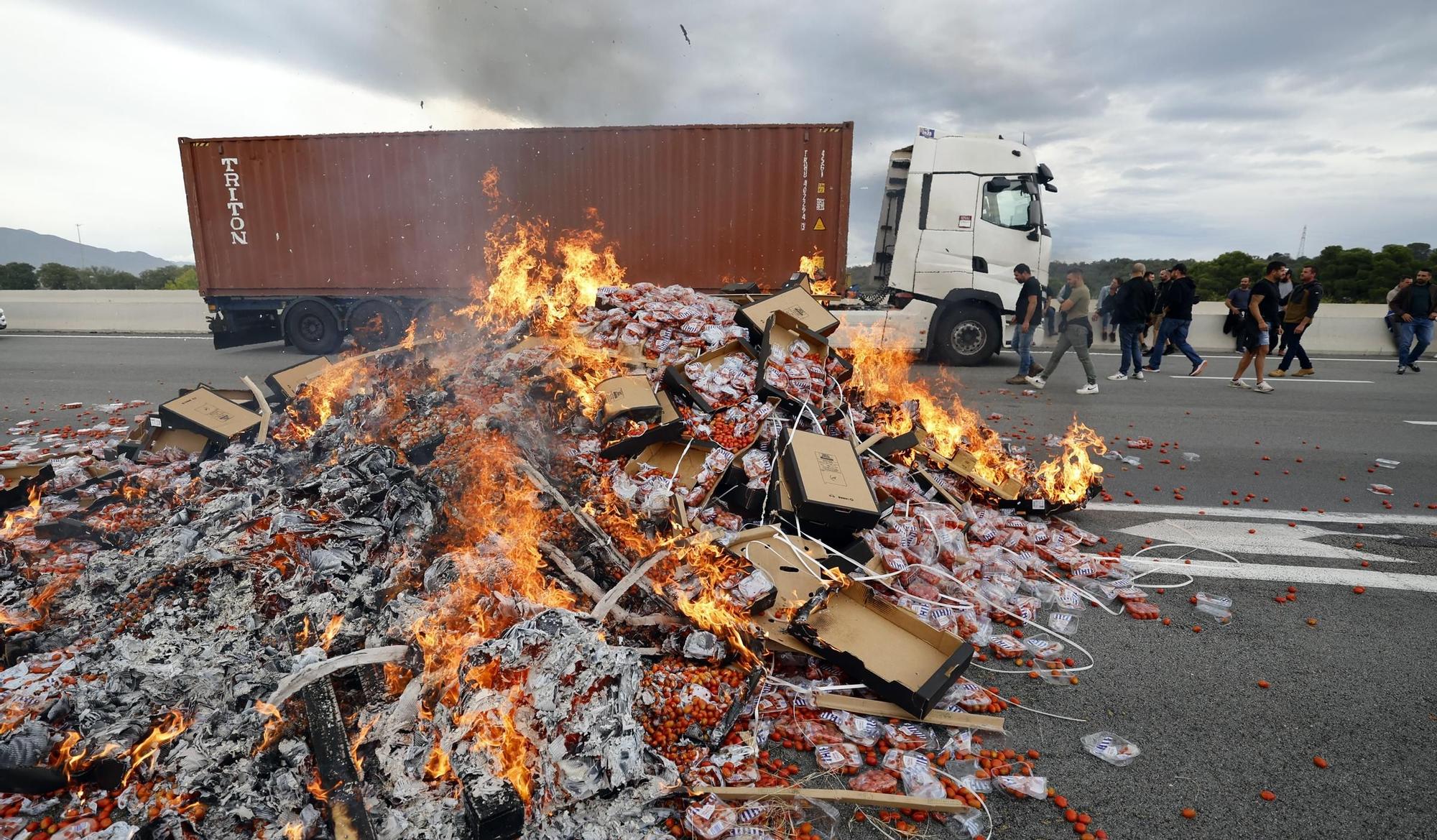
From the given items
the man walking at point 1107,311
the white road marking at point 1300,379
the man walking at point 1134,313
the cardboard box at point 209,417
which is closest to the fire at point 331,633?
the cardboard box at point 209,417

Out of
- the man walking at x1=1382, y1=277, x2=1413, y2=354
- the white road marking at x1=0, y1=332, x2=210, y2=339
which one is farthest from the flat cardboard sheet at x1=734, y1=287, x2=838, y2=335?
the white road marking at x1=0, y1=332, x2=210, y2=339

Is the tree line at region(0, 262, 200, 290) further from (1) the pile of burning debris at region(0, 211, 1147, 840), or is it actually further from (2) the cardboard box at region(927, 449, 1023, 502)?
(2) the cardboard box at region(927, 449, 1023, 502)

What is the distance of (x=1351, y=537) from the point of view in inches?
189

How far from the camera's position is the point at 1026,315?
10047 mm

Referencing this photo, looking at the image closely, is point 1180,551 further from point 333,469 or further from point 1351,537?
point 333,469

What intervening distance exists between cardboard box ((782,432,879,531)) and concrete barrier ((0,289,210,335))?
17106 mm

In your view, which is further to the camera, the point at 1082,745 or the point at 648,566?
the point at 648,566

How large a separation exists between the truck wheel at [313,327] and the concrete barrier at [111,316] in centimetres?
528

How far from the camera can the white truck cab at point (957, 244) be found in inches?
428

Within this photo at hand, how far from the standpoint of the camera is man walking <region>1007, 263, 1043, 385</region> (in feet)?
32.3

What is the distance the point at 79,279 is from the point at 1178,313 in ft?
125

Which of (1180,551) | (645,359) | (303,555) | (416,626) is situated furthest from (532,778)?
(1180,551)

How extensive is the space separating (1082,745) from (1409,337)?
43.9ft

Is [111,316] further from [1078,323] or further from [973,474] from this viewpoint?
[1078,323]
